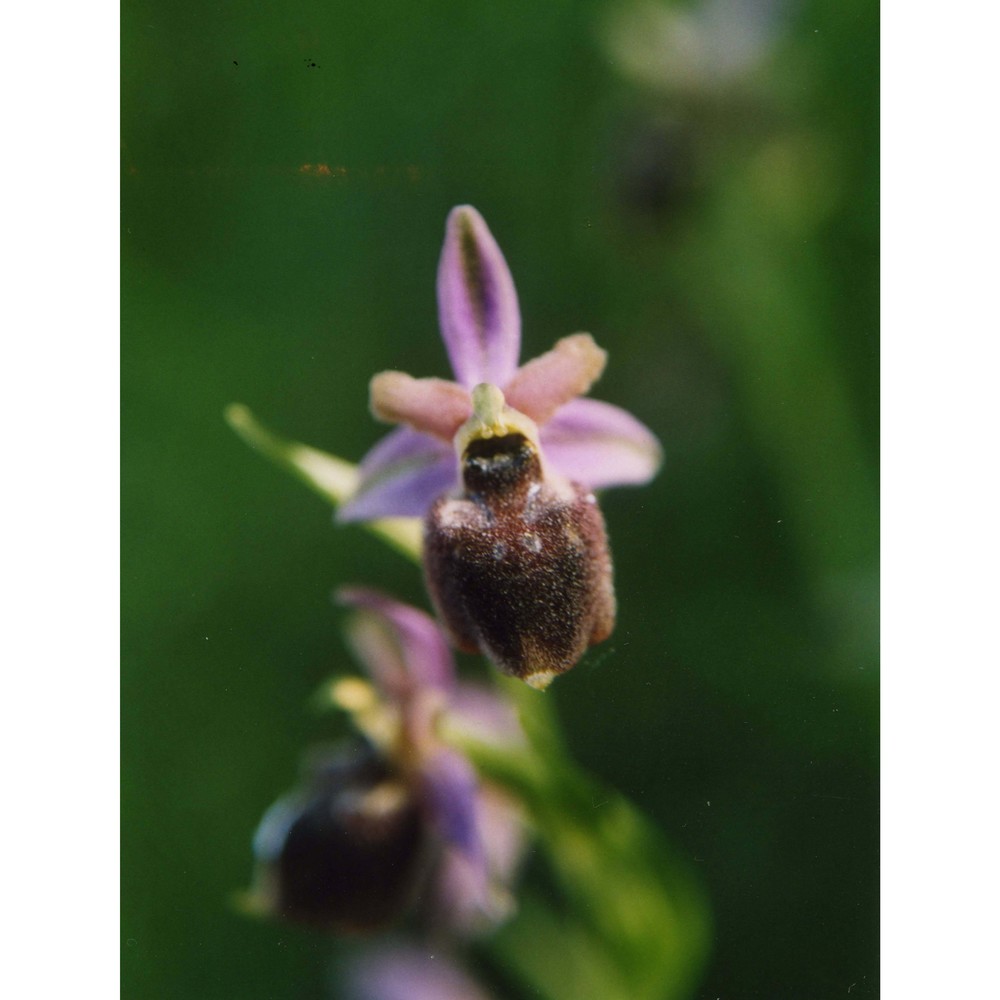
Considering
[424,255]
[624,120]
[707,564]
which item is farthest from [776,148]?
[707,564]

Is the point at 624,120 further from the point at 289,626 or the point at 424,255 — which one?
the point at 289,626

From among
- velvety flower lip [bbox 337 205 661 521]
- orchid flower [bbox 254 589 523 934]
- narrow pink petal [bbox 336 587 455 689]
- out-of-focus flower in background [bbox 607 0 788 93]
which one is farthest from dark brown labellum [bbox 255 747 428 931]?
out-of-focus flower in background [bbox 607 0 788 93]

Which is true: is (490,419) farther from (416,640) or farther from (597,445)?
(416,640)

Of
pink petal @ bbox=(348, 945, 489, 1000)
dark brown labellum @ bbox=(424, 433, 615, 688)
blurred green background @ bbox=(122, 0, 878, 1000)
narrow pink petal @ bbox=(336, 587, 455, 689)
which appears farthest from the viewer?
pink petal @ bbox=(348, 945, 489, 1000)

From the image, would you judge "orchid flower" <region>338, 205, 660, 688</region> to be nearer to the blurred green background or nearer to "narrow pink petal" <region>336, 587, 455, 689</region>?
"narrow pink petal" <region>336, 587, 455, 689</region>

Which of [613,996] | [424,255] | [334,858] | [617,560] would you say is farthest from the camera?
[424,255]

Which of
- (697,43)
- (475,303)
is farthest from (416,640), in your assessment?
(697,43)
